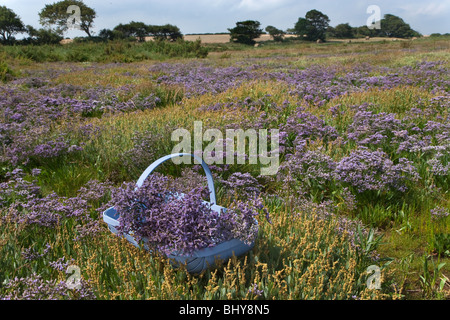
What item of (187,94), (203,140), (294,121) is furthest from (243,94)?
(203,140)

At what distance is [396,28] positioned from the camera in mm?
100750

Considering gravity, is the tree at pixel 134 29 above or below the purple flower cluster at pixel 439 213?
above

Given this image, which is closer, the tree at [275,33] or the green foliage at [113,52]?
the green foliage at [113,52]

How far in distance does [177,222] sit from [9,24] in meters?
67.1

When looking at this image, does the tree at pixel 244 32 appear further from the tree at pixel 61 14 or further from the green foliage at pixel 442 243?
the green foliage at pixel 442 243

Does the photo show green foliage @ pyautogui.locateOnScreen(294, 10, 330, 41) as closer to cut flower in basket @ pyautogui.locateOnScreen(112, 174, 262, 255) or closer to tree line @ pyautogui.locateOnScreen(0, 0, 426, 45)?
tree line @ pyautogui.locateOnScreen(0, 0, 426, 45)

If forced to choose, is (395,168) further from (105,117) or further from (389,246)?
(105,117)

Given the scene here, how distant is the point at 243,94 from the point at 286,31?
291 ft

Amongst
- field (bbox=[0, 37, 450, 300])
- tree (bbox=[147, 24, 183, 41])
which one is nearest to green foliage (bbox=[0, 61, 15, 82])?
field (bbox=[0, 37, 450, 300])

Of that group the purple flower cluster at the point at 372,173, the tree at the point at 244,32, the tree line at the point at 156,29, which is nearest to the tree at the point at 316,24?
the tree line at the point at 156,29

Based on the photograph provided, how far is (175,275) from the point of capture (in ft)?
8.38

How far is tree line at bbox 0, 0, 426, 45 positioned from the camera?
55.2 metres

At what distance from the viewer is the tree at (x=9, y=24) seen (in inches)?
2174

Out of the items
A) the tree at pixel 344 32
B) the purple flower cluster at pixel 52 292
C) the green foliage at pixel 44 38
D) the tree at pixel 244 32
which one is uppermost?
the tree at pixel 344 32
